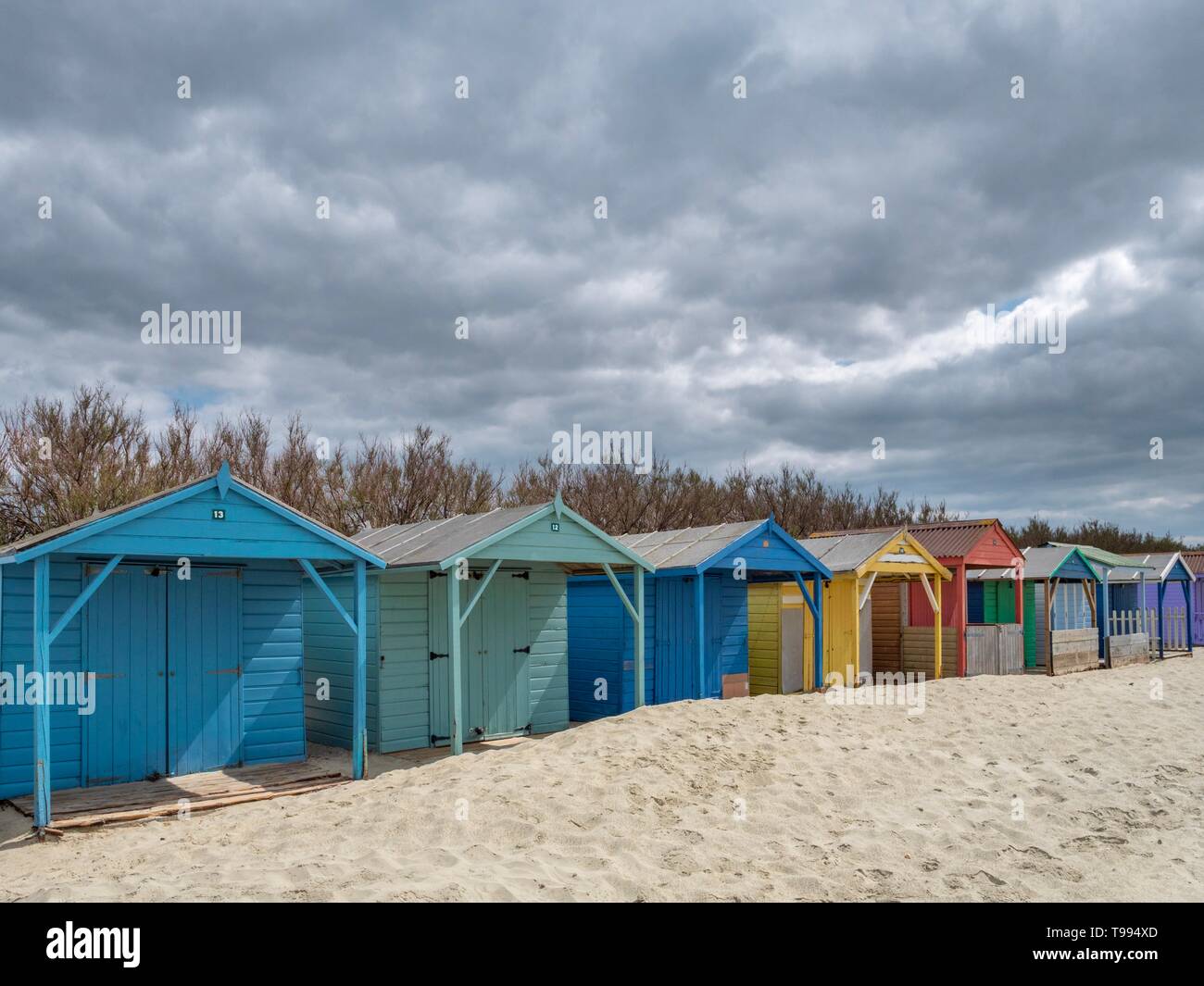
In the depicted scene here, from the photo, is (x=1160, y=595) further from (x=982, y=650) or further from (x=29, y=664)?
(x=29, y=664)

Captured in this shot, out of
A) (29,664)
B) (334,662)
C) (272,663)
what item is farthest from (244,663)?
(29,664)

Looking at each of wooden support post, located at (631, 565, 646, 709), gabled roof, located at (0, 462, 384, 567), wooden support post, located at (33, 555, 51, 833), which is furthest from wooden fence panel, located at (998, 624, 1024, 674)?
wooden support post, located at (33, 555, 51, 833)

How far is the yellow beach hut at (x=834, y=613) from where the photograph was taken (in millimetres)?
17625

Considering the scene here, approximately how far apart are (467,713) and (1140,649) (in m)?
21.3

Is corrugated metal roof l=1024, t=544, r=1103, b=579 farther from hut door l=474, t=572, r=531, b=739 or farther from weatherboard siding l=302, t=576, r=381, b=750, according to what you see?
weatherboard siding l=302, t=576, r=381, b=750

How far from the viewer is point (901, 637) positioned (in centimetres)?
2084

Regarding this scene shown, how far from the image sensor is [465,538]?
1225 cm

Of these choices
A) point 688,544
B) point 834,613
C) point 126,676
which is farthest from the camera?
point 834,613

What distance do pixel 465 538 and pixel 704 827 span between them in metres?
5.49

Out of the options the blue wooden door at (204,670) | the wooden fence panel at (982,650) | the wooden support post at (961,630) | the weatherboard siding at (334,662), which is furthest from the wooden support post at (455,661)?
the wooden fence panel at (982,650)

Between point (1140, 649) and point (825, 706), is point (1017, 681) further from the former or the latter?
point (1140, 649)

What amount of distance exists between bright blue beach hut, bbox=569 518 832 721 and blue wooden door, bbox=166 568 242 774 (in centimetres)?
605

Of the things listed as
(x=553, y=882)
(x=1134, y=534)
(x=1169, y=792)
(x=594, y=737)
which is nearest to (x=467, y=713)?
(x=594, y=737)

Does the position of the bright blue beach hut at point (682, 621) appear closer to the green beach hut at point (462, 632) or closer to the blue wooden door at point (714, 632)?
the blue wooden door at point (714, 632)
